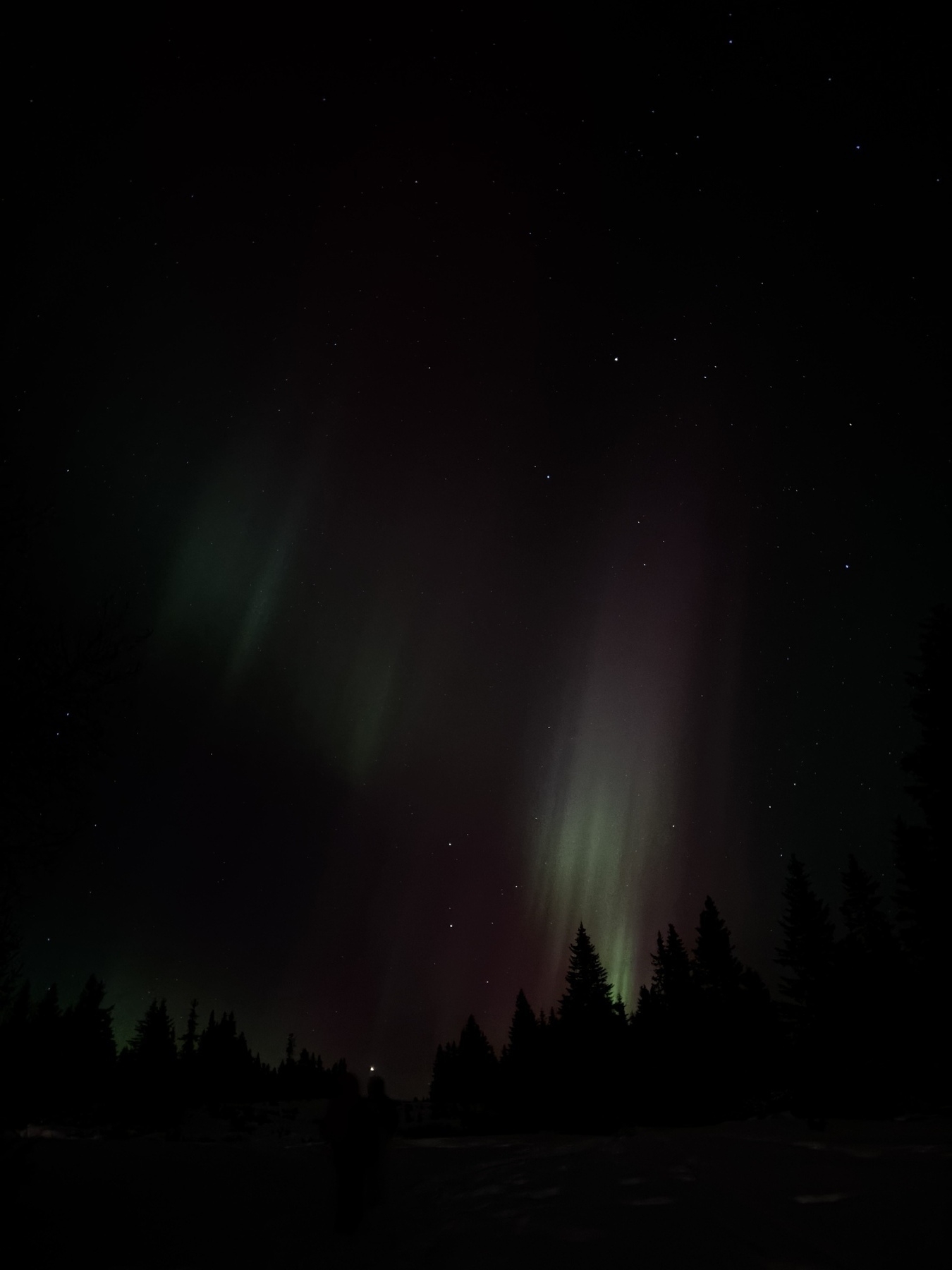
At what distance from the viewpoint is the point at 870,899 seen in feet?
115

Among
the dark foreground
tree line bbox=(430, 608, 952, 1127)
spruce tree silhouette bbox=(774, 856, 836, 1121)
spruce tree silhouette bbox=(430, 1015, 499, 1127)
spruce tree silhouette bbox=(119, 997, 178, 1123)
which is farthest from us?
spruce tree silhouette bbox=(430, 1015, 499, 1127)

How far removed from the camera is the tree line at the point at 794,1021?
17.6m

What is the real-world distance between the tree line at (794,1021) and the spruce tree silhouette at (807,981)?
8cm

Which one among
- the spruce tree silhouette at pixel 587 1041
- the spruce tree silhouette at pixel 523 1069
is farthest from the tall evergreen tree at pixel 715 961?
the spruce tree silhouette at pixel 523 1069

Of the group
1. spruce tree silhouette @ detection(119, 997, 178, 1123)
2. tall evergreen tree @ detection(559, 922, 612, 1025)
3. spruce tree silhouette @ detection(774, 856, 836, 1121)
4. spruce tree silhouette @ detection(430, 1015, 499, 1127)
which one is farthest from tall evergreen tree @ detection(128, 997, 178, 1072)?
spruce tree silhouette @ detection(774, 856, 836, 1121)

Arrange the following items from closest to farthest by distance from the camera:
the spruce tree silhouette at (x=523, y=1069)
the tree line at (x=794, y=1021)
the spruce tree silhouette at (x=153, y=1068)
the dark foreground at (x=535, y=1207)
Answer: the dark foreground at (x=535, y=1207) → the tree line at (x=794, y=1021) → the spruce tree silhouette at (x=523, y=1069) → the spruce tree silhouette at (x=153, y=1068)

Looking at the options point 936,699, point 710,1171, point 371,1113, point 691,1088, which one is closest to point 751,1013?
point 691,1088

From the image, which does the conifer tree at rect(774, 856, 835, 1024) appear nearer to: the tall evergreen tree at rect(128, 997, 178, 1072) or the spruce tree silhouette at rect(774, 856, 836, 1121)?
the spruce tree silhouette at rect(774, 856, 836, 1121)

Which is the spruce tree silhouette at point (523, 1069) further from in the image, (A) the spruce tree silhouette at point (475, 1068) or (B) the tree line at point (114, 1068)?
(B) the tree line at point (114, 1068)

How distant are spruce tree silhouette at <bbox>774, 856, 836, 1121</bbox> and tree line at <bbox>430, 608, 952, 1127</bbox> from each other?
8 centimetres

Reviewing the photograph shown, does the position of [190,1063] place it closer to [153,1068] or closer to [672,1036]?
[153,1068]

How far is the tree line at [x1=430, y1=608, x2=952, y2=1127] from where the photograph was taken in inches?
693

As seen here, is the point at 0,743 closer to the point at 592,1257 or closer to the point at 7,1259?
the point at 7,1259

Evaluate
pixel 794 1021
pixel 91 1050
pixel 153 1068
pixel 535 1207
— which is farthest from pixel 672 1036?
pixel 91 1050
